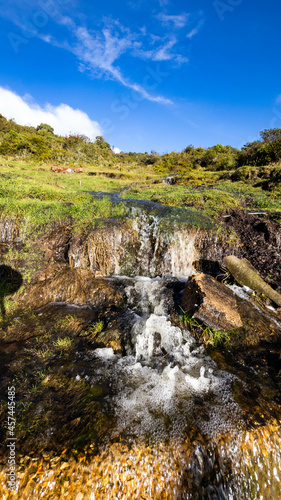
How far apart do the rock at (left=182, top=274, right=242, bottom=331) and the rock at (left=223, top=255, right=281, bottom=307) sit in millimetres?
1413

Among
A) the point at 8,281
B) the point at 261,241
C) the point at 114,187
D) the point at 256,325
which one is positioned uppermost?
the point at 114,187

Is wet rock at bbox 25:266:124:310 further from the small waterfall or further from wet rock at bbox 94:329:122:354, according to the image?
wet rock at bbox 94:329:122:354

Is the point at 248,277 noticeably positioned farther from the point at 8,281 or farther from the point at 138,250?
the point at 8,281

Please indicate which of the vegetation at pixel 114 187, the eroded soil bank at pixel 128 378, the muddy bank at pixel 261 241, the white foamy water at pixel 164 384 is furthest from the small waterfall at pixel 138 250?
the white foamy water at pixel 164 384

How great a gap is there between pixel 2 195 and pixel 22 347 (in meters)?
8.42

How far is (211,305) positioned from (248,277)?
2628 millimetres

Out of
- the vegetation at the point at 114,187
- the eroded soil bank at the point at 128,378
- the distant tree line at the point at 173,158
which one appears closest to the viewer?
the eroded soil bank at the point at 128,378

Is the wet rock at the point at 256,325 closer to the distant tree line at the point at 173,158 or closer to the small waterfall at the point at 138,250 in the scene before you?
the small waterfall at the point at 138,250

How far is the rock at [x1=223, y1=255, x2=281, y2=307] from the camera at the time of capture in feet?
20.6

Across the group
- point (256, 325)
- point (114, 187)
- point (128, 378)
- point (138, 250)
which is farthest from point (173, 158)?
point (128, 378)

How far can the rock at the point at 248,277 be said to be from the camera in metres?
6.29

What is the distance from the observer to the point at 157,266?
848 centimetres

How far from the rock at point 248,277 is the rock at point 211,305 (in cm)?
141

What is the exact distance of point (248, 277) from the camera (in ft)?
22.3
